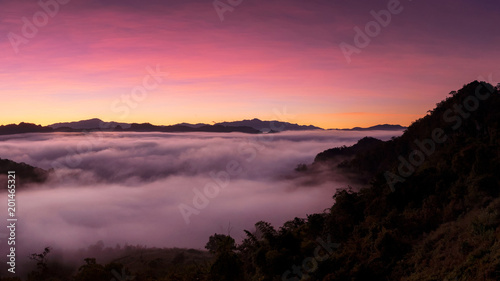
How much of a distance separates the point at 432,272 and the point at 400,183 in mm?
15907

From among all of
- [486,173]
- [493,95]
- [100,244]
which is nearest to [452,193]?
[486,173]

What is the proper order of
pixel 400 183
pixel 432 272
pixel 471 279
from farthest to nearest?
pixel 400 183, pixel 432 272, pixel 471 279

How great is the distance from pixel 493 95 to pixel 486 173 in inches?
1094

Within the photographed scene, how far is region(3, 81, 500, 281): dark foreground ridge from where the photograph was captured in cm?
1911

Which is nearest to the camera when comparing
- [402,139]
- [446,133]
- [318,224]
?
[318,224]

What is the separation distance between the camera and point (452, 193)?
28.1 meters

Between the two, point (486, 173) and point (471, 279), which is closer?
point (471, 279)

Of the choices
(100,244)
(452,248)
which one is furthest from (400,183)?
(100,244)

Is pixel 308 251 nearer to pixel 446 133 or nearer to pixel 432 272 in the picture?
pixel 432 272

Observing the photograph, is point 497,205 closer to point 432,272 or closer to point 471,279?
point 432,272

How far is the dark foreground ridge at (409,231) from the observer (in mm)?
19109

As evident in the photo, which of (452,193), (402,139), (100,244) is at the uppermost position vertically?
(402,139)

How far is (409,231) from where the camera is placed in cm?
2553

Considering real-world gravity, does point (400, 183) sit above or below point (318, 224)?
above
